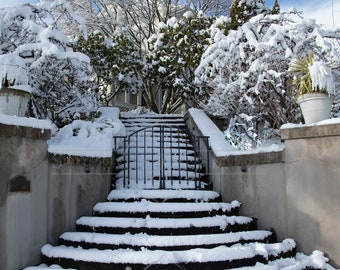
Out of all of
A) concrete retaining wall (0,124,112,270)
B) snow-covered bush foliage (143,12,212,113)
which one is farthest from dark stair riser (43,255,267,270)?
snow-covered bush foliage (143,12,212,113)

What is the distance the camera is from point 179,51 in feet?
33.2

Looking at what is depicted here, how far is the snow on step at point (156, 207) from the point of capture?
15.9 ft

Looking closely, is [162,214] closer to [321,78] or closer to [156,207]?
[156,207]

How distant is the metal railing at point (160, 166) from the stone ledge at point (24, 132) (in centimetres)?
158

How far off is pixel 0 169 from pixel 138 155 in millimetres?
3280

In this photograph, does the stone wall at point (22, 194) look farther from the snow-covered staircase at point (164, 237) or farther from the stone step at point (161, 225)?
the stone step at point (161, 225)

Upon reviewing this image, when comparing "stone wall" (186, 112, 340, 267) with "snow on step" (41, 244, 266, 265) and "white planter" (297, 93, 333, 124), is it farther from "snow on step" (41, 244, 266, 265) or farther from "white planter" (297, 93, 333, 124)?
"snow on step" (41, 244, 266, 265)

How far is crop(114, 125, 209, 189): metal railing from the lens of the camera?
5.87 m

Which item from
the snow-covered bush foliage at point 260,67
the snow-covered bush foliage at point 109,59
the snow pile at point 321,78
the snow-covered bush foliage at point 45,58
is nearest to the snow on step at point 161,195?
the snow pile at point 321,78

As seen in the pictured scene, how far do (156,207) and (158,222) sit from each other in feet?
1.17

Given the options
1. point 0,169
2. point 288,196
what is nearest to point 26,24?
point 0,169

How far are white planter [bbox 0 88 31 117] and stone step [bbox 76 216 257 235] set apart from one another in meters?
1.70

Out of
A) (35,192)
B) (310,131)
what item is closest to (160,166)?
(35,192)

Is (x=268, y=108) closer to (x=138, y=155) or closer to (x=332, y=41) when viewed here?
(x=332, y=41)
